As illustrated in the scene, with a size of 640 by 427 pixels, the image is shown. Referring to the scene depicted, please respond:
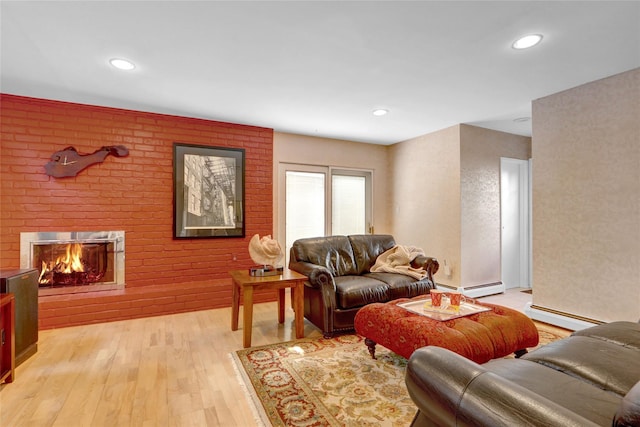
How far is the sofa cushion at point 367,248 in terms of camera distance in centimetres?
367

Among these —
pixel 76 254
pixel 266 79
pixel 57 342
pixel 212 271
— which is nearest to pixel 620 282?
pixel 266 79

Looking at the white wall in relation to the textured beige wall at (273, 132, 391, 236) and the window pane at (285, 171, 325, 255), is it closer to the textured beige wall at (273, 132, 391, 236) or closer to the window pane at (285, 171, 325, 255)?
the textured beige wall at (273, 132, 391, 236)

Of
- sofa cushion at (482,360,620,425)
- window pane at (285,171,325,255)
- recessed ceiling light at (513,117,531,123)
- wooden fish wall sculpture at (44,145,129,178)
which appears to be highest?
recessed ceiling light at (513,117,531,123)

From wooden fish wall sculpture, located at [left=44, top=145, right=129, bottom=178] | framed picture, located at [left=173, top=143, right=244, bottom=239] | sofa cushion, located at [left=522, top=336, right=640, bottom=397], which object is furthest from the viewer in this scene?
framed picture, located at [left=173, top=143, right=244, bottom=239]

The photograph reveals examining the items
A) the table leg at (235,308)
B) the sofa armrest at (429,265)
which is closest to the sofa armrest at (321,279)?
the table leg at (235,308)

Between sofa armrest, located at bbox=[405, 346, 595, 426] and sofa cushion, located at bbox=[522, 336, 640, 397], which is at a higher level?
sofa armrest, located at bbox=[405, 346, 595, 426]

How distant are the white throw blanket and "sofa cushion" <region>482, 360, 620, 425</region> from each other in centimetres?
200

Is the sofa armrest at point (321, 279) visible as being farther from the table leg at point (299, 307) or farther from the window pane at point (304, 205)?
the window pane at point (304, 205)

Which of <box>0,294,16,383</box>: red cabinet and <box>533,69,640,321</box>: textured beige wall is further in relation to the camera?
<box>533,69,640,321</box>: textured beige wall

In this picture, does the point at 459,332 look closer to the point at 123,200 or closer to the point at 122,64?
the point at 122,64

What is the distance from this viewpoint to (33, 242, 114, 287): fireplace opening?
3.34 meters

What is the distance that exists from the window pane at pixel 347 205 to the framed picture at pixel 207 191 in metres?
1.58

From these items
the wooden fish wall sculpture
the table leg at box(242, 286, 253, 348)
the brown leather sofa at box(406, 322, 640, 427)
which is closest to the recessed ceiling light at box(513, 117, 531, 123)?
the brown leather sofa at box(406, 322, 640, 427)

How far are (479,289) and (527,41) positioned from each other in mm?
3203
